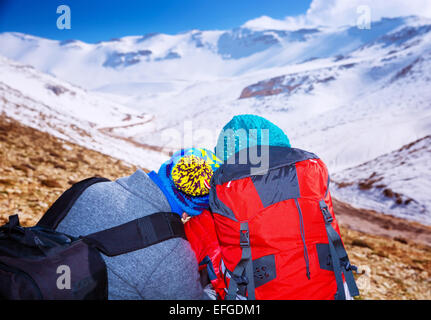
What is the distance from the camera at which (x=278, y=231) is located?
1802 mm

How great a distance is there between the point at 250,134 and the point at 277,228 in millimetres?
730

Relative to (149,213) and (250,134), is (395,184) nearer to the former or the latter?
(250,134)

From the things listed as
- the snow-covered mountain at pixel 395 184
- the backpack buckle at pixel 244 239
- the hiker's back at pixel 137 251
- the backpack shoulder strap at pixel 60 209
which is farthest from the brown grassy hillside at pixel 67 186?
the backpack buckle at pixel 244 239

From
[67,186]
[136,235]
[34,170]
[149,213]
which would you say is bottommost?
[136,235]

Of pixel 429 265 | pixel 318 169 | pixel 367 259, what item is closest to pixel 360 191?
pixel 429 265

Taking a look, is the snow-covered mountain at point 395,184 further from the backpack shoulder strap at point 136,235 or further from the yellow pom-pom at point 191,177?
the backpack shoulder strap at point 136,235

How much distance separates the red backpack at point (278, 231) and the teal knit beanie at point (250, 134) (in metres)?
0.14

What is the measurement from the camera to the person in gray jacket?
1.70 m

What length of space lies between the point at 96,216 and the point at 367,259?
Result: 5.98m

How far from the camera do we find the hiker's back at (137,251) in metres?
1.69

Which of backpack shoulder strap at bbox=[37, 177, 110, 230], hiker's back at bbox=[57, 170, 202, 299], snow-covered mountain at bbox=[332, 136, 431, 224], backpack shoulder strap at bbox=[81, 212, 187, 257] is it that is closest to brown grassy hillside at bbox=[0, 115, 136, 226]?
backpack shoulder strap at bbox=[37, 177, 110, 230]

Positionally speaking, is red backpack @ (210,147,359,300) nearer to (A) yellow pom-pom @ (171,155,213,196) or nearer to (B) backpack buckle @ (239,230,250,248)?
(B) backpack buckle @ (239,230,250,248)

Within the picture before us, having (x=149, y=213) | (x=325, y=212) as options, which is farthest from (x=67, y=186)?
(x=325, y=212)
